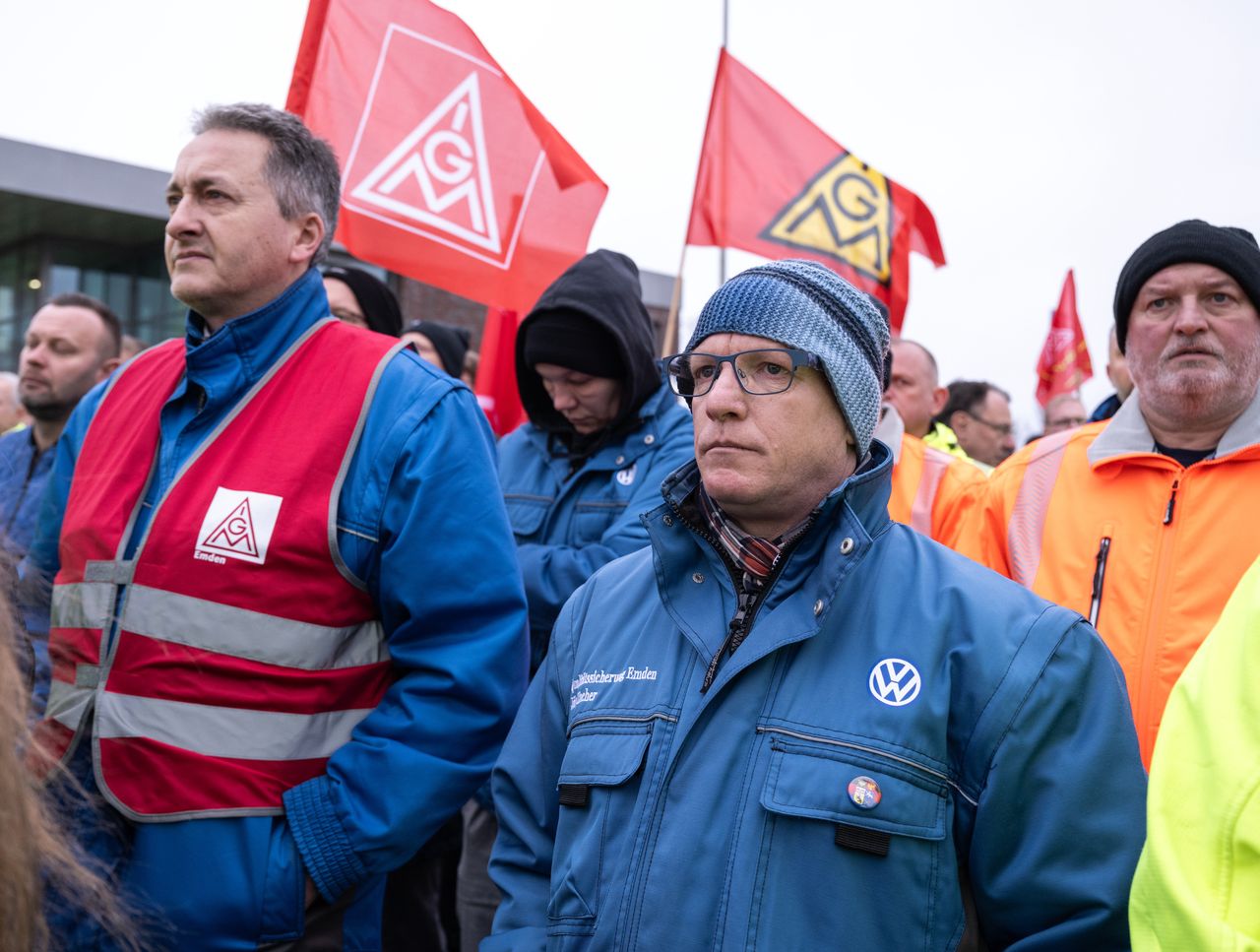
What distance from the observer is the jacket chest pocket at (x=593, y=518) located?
381 centimetres

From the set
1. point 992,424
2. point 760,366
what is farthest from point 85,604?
point 992,424

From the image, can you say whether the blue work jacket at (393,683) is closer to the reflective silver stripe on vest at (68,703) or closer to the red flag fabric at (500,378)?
the reflective silver stripe on vest at (68,703)

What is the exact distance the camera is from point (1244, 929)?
4.11 ft

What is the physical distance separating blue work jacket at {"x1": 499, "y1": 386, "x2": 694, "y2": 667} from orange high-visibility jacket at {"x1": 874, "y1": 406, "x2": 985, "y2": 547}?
2.62ft

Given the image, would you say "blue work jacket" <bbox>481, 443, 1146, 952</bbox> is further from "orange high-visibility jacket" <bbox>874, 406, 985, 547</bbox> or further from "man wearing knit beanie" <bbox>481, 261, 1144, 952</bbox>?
"orange high-visibility jacket" <bbox>874, 406, 985, 547</bbox>

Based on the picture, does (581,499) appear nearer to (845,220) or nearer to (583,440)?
(583,440)

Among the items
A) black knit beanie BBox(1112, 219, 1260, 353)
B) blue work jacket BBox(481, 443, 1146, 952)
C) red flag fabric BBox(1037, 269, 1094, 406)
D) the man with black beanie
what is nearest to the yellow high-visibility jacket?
blue work jacket BBox(481, 443, 1146, 952)

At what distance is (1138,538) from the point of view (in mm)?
2955

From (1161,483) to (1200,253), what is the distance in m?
0.65

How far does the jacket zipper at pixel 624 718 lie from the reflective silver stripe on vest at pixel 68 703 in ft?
3.37

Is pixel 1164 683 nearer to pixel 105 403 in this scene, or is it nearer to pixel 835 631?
pixel 835 631

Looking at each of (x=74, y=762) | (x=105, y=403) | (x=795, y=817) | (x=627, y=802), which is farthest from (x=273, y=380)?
(x=795, y=817)

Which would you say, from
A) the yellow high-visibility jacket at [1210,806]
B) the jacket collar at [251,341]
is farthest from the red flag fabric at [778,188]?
the yellow high-visibility jacket at [1210,806]

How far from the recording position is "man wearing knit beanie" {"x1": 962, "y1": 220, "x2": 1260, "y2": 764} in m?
2.81
